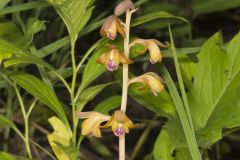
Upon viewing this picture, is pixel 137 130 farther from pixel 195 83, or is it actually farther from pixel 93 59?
pixel 93 59

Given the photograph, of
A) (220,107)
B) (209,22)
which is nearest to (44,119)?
(220,107)

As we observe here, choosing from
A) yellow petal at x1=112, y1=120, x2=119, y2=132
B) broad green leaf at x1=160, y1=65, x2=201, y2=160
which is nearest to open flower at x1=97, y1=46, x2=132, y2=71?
yellow petal at x1=112, y1=120, x2=119, y2=132

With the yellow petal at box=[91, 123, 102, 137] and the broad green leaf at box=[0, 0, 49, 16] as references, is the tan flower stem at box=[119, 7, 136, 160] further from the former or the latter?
the broad green leaf at box=[0, 0, 49, 16]

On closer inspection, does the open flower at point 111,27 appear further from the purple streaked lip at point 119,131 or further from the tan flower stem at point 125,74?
the purple streaked lip at point 119,131

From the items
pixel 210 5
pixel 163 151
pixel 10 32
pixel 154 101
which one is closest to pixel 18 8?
pixel 10 32

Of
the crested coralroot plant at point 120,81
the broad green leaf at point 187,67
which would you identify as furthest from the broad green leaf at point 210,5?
the broad green leaf at point 187,67

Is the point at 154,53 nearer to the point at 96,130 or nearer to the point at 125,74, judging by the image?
the point at 125,74
